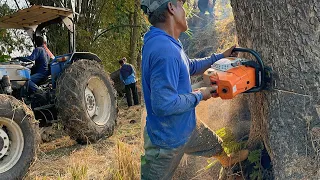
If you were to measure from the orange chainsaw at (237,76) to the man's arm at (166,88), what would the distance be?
0.85 feet

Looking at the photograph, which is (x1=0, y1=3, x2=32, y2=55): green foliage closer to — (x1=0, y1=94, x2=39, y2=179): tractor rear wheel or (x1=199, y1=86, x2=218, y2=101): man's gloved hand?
(x1=0, y1=94, x2=39, y2=179): tractor rear wheel

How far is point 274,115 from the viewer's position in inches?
103

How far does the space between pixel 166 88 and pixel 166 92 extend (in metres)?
0.02

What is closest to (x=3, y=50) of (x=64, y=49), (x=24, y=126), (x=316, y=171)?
(x=64, y=49)

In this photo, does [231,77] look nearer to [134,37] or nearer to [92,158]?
[92,158]

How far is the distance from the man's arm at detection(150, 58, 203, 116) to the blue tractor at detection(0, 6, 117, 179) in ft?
7.70

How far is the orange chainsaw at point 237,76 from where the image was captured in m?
2.47

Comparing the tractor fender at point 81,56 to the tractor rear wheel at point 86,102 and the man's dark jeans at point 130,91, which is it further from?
the man's dark jeans at point 130,91

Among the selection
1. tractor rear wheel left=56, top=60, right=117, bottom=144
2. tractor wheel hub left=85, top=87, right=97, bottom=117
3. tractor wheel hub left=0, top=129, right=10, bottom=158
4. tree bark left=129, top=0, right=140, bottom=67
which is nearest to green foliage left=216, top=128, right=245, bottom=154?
tractor wheel hub left=0, top=129, right=10, bottom=158

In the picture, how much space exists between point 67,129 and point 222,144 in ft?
9.65

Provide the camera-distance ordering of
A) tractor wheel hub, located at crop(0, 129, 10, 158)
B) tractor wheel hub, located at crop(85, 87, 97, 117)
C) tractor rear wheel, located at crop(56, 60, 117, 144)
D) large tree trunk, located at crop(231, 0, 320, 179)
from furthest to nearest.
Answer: tractor wheel hub, located at crop(85, 87, 97, 117), tractor rear wheel, located at crop(56, 60, 117, 144), tractor wheel hub, located at crop(0, 129, 10, 158), large tree trunk, located at crop(231, 0, 320, 179)

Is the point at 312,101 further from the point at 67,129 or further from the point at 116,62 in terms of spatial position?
the point at 116,62

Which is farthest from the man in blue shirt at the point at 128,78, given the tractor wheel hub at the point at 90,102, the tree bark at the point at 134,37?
the tree bark at the point at 134,37

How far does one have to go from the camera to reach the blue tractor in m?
4.21
